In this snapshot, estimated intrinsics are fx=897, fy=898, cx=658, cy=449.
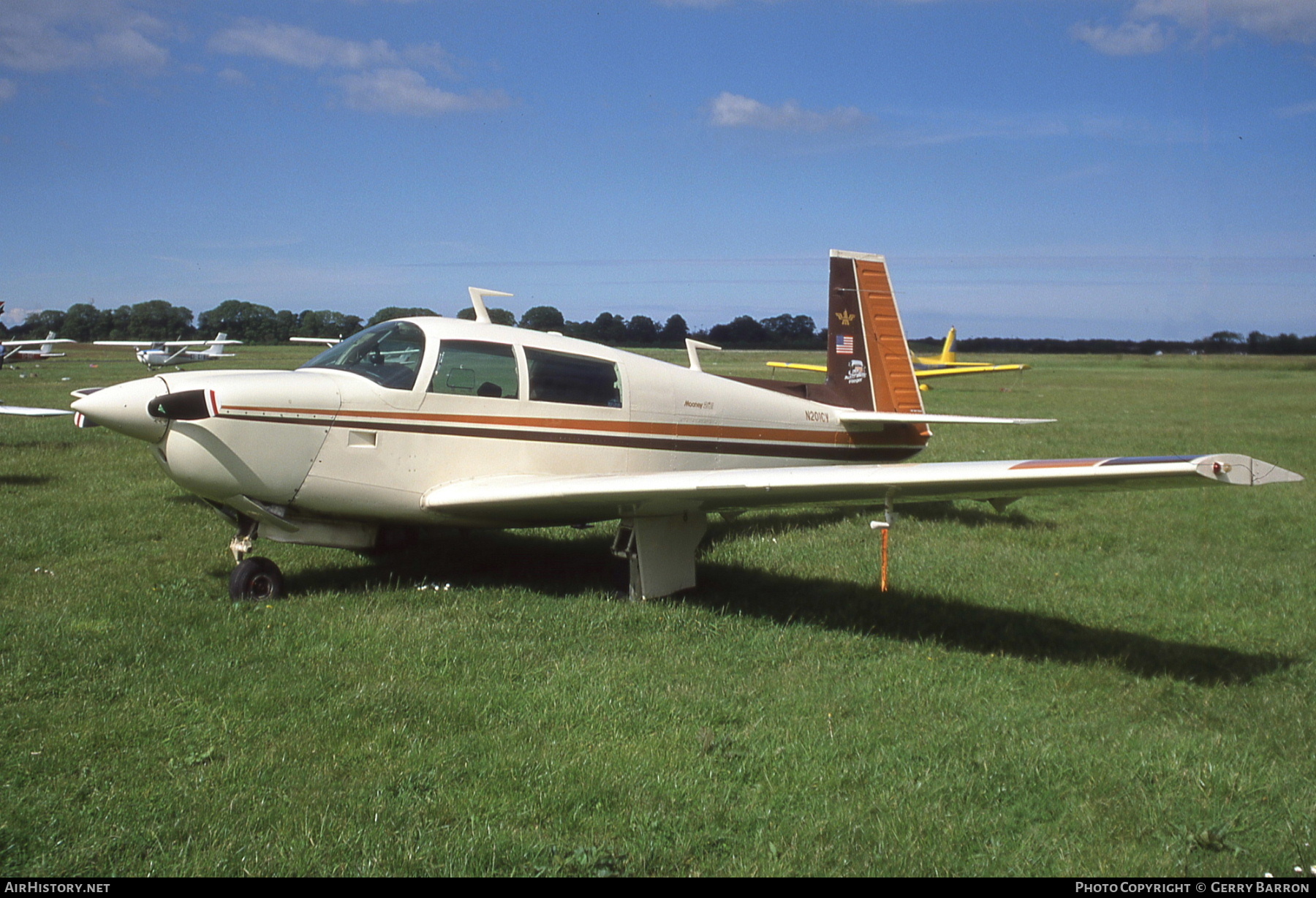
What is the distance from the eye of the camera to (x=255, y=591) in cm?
646

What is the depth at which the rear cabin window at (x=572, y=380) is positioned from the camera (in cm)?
713

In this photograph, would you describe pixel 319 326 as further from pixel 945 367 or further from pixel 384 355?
pixel 945 367

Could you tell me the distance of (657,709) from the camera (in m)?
4.71

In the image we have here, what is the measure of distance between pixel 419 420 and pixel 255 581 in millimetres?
1630

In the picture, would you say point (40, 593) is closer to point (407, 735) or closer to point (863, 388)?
point (407, 735)

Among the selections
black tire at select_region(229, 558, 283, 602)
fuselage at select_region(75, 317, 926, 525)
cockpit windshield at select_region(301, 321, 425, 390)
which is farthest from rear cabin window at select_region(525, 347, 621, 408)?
black tire at select_region(229, 558, 283, 602)

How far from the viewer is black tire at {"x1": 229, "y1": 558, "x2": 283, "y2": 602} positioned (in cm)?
638

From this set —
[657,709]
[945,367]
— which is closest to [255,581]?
[657,709]

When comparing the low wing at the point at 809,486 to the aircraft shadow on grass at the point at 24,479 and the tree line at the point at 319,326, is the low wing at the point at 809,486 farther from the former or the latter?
the aircraft shadow on grass at the point at 24,479

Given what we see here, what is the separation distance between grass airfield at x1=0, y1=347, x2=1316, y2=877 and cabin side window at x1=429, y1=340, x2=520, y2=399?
153cm

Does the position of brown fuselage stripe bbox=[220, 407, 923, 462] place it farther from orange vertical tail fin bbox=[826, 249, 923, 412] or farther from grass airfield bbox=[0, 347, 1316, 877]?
grass airfield bbox=[0, 347, 1316, 877]

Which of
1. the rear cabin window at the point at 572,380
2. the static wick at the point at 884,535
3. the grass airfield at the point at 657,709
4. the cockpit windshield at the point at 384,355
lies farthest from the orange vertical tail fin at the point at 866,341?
the cockpit windshield at the point at 384,355
